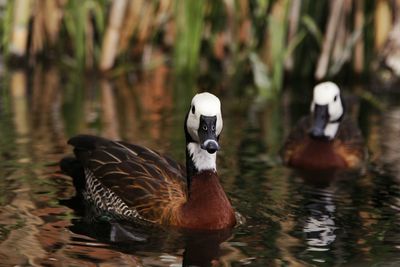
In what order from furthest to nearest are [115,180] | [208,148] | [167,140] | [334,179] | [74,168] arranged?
[167,140] → [334,179] → [74,168] → [115,180] → [208,148]

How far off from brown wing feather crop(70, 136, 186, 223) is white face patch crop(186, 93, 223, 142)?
0.47 meters

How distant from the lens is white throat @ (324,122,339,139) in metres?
10.5

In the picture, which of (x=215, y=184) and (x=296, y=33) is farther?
(x=296, y=33)

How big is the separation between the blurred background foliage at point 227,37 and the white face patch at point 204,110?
554cm

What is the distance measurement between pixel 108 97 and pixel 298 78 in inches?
100

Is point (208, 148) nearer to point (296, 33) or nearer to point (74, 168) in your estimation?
point (74, 168)

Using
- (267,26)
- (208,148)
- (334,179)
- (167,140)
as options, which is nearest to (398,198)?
(334,179)

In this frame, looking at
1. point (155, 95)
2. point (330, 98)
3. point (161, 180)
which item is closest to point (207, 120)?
point (161, 180)

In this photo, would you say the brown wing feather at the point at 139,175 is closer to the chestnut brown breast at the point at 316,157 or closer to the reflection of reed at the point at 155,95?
the chestnut brown breast at the point at 316,157

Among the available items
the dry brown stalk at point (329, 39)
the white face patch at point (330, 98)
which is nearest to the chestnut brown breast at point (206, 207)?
the white face patch at point (330, 98)

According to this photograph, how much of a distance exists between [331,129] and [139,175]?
317 cm

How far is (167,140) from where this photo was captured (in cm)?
1076

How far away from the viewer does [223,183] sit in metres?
8.85

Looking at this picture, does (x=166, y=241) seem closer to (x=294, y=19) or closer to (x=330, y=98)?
(x=330, y=98)
